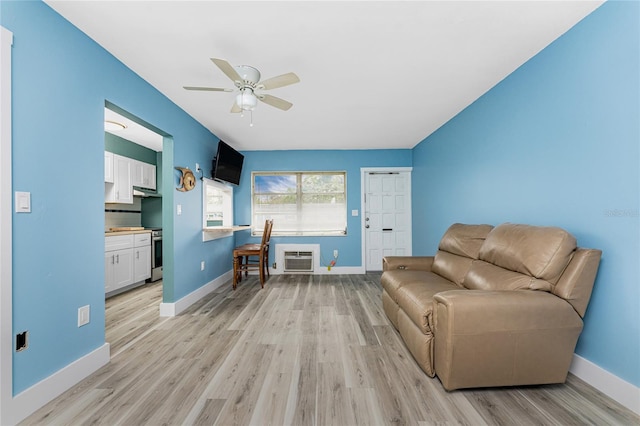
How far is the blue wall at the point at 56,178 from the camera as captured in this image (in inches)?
57.6

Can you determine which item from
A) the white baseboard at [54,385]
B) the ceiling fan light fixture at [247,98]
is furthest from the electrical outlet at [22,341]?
the ceiling fan light fixture at [247,98]

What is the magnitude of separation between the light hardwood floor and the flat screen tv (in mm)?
2173

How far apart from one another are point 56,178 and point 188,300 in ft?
6.77

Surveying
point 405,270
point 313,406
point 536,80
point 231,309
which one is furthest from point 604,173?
point 231,309

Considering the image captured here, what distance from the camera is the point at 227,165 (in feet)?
13.8

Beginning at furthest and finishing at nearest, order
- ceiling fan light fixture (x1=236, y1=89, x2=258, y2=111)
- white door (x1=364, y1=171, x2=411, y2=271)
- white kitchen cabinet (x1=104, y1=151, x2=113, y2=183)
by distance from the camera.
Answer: white door (x1=364, y1=171, x2=411, y2=271) < white kitchen cabinet (x1=104, y1=151, x2=113, y2=183) < ceiling fan light fixture (x1=236, y1=89, x2=258, y2=111)

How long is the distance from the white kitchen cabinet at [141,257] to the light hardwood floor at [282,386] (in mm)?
1325

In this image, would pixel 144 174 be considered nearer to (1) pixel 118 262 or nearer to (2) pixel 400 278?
(1) pixel 118 262

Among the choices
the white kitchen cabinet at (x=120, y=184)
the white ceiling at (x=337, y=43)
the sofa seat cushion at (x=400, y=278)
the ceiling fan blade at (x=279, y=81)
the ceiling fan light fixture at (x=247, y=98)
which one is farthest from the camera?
the white kitchen cabinet at (x=120, y=184)

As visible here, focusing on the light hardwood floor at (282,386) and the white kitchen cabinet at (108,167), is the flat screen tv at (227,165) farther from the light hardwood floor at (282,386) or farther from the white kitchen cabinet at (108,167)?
the light hardwood floor at (282,386)

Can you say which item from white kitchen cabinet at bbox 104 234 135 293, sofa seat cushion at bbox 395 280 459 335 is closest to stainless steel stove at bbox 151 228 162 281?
white kitchen cabinet at bbox 104 234 135 293

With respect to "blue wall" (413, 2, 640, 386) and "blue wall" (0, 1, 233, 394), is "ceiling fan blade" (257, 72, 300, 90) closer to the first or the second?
"blue wall" (0, 1, 233, 394)

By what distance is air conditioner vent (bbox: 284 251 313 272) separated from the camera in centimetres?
504

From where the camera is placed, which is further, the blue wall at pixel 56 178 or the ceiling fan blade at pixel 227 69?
the ceiling fan blade at pixel 227 69
